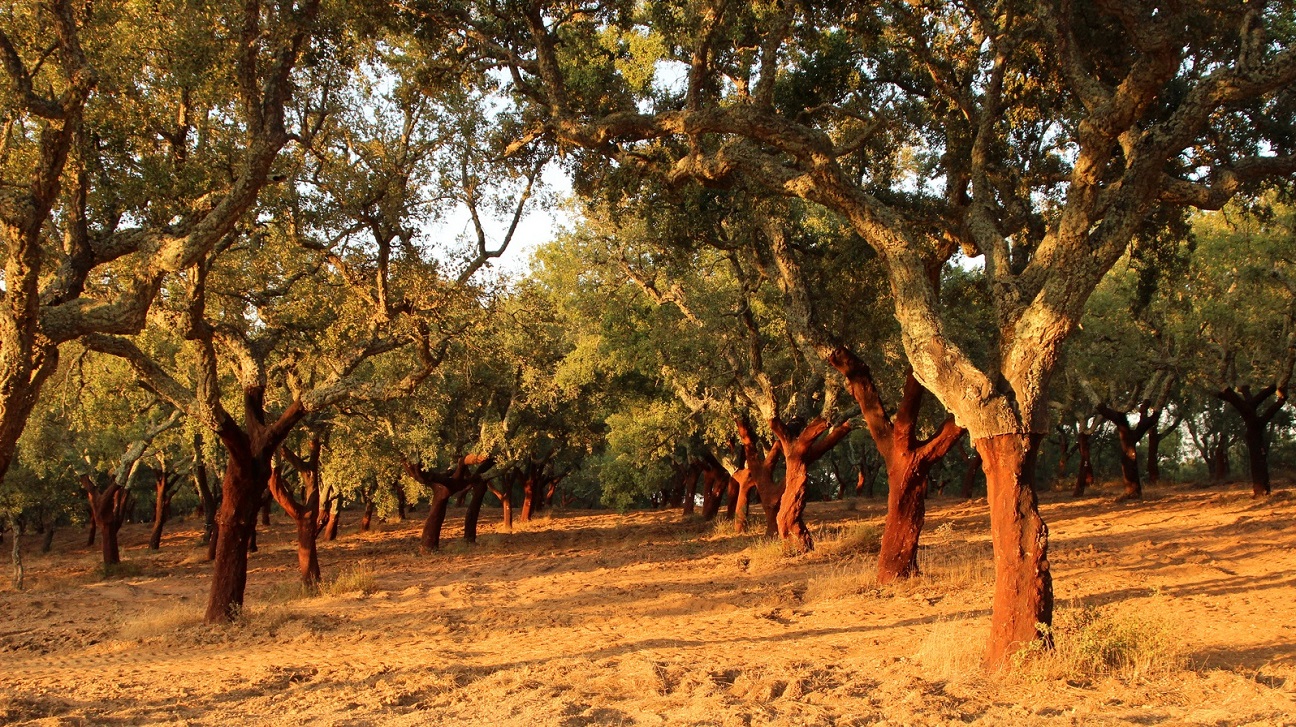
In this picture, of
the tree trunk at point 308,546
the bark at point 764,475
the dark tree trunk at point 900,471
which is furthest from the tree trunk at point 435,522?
the dark tree trunk at point 900,471

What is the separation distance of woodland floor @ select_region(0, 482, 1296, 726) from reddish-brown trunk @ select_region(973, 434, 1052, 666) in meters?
0.29

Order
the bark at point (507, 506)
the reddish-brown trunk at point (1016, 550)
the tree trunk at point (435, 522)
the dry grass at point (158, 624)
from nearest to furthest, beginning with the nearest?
1. the reddish-brown trunk at point (1016, 550)
2. the dry grass at point (158, 624)
3. the tree trunk at point (435, 522)
4. the bark at point (507, 506)

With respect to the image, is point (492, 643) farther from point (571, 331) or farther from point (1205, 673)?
point (571, 331)

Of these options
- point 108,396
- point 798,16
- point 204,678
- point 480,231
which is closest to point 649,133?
point 798,16

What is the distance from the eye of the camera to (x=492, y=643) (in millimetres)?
9758

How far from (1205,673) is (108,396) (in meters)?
17.5

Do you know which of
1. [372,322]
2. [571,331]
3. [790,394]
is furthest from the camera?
[571,331]

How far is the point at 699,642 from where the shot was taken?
8.97 meters

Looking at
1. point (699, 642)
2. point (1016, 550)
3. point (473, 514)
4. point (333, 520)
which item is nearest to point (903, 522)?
point (699, 642)

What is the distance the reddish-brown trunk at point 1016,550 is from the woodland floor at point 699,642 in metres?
0.29

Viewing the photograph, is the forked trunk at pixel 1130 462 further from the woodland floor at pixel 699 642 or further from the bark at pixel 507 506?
the bark at pixel 507 506

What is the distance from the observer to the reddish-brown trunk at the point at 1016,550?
6.64 m

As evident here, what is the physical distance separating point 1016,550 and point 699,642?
3573mm

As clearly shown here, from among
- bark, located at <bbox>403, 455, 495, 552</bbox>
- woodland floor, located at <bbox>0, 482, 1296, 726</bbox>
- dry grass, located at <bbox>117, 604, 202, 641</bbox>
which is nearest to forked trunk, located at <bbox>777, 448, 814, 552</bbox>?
woodland floor, located at <bbox>0, 482, 1296, 726</bbox>
